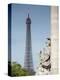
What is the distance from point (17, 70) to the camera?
5.06 feet

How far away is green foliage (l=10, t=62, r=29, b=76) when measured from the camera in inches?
60.4

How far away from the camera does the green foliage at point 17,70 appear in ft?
5.03

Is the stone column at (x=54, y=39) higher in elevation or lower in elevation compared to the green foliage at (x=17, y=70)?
higher

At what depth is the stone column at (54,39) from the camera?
1.64 m

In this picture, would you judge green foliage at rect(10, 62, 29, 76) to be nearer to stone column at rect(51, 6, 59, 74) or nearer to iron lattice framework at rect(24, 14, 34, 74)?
iron lattice framework at rect(24, 14, 34, 74)

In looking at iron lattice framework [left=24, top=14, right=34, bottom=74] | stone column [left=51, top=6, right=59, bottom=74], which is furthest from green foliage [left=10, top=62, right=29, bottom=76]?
stone column [left=51, top=6, right=59, bottom=74]

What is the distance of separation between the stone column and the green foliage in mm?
229

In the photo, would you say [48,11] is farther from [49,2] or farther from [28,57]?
[28,57]

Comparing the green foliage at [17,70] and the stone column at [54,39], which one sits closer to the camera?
the green foliage at [17,70]

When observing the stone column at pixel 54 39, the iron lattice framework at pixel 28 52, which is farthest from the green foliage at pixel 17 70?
the stone column at pixel 54 39

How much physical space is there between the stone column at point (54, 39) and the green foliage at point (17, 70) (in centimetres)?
23

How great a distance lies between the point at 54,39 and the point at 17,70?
0.37 m

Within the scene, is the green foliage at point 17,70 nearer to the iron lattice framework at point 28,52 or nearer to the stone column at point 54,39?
the iron lattice framework at point 28,52
